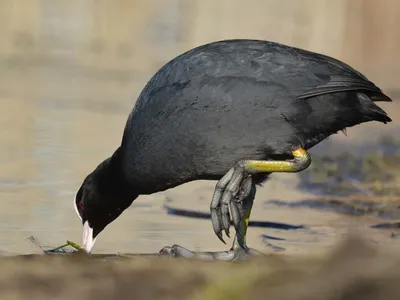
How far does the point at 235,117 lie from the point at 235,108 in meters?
0.05

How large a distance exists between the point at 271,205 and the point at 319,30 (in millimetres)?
7743

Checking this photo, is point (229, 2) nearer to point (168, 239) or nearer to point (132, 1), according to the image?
point (132, 1)

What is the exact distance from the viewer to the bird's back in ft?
19.8

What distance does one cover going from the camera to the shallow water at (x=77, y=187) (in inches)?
293

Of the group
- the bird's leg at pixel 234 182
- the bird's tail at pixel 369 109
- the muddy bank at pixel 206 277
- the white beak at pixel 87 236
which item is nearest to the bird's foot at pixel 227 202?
the bird's leg at pixel 234 182

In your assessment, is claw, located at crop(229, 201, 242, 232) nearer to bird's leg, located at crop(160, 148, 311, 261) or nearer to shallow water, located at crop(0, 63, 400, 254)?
bird's leg, located at crop(160, 148, 311, 261)

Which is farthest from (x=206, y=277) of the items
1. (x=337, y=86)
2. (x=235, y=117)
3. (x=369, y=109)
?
(x=369, y=109)

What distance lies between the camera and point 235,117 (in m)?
6.04

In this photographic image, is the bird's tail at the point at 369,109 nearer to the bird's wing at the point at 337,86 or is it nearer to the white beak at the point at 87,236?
the bird's wing at the point at 337,86

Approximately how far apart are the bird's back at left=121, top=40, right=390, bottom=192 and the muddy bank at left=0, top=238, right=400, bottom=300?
3.02 ft

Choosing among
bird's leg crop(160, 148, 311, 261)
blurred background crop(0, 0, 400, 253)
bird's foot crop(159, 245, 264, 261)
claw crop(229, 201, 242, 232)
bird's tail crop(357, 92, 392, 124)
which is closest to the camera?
bird's foot crop(159, 245, 264, 261)

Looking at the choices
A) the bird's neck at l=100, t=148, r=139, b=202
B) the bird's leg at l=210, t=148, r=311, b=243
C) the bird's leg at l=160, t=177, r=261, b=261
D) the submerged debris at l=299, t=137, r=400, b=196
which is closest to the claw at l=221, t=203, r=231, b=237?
the bird's leg at l=210, t=148, r=311, b=243

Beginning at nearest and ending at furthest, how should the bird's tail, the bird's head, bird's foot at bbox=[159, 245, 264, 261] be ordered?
bird's foot at bbox=[159, 245, 264, 261], the bird's tail, the bird's head

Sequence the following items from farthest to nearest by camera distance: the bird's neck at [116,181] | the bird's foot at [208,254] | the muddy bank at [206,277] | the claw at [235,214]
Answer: the bird's neck at [116,181] → the claw at [235,214] → the bird's foot at [208,254] → the muddy bank at [206,277]
